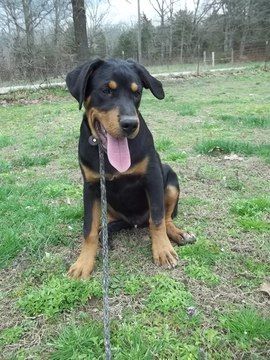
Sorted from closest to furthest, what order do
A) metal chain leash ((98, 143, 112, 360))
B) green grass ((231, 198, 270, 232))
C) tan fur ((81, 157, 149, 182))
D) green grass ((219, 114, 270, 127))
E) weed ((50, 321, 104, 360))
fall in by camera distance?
1. metal chain leash ((98, 143, 112, 360))
2. weed ((50, 321, 104, 360))
3. tan fur ((81, 157, 149, 182))
4. green grass ((231, 198, 270, 232))
5. green grass ((219, 114, 270, 127))

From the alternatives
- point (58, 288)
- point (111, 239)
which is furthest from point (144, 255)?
point (58, 288)

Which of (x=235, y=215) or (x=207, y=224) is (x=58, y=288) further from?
(x=235, y=215)

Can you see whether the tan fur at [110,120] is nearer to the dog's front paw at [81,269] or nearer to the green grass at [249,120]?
the dog's front paw at [81,269]

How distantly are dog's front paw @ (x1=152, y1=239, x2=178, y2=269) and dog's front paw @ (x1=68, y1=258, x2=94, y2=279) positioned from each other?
0.53 meters

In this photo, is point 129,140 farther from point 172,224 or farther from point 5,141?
point 5,141

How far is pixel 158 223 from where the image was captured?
339cm

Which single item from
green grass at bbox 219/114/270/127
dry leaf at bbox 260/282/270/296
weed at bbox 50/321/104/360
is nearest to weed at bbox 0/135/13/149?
green grass at bbox 219/114/270/127

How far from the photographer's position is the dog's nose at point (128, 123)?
9.57 ft

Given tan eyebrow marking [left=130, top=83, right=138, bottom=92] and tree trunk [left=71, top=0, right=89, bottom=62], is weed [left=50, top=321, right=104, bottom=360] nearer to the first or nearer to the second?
tan eyebrow marking [left=130, top=83, right=138, bottom=92]

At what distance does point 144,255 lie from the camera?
3.58 m

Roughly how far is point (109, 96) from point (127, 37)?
4481 cm

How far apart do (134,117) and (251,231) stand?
1781mm

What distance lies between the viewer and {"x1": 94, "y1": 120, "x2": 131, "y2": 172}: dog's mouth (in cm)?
305

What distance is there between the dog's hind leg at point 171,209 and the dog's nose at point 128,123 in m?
1.02
